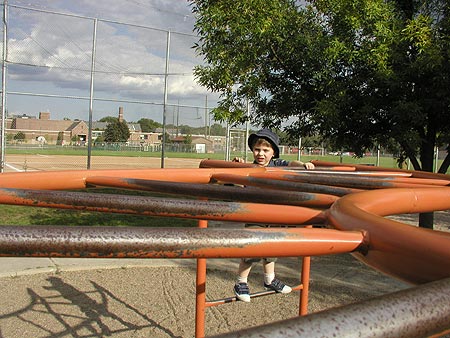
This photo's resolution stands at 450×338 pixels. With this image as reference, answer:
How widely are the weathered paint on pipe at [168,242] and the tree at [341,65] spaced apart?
393 cm

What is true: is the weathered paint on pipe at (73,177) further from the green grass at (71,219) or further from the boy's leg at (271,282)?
the green grass at (71,219)

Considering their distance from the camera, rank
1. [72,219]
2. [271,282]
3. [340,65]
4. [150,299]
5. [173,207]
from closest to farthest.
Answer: [173,207] < [271,282] < [150,299] < [340,65] < [72,219]

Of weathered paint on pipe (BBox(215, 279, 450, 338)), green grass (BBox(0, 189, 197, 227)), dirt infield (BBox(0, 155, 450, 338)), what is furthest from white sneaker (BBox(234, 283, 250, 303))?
green grass (BBox(0, 189, 197, 227))

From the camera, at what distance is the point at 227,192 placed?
50.0 inches

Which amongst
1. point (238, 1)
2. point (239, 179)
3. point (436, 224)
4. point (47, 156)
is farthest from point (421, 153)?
point (47, 156)

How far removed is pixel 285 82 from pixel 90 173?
3.93 meters

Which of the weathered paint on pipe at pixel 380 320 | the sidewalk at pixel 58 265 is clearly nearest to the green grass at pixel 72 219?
the sidewalk at pixel 58 265

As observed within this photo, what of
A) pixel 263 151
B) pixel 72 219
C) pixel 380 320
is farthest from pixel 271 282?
pixel 72 219

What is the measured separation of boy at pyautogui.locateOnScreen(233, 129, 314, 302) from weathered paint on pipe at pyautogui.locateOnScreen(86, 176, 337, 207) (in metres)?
1.94

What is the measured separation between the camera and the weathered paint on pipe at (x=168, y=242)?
0.58 meters

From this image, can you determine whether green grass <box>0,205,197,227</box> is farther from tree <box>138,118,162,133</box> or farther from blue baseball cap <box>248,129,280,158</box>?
tree <box>138,118,162,133</box>

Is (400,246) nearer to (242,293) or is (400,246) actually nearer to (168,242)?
(168,242)

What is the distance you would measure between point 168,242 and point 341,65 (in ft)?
15.3

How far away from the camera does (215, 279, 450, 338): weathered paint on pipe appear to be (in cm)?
39
